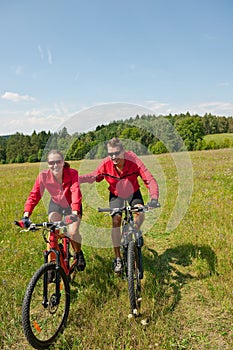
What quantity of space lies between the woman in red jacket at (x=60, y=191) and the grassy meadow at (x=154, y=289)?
787mm

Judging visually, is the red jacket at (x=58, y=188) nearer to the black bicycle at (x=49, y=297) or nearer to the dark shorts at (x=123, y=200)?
the black bicycle at (x=49, y=297)

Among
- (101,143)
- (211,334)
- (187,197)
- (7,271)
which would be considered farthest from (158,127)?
(187,197)

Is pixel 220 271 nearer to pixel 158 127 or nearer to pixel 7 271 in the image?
pixel 158 127

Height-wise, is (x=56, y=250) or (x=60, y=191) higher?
(x=60, y=191)

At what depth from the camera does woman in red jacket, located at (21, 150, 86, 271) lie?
443cm

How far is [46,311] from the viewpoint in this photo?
421 centimetres

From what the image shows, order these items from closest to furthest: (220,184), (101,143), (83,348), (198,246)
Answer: (83,348) < (101,143) < (198,246) < (220,184)

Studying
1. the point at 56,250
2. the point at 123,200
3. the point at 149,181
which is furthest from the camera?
the point at 123,200

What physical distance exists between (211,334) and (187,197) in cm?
651

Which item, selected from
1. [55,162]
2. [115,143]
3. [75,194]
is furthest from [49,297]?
[115,143]

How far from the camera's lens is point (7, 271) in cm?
527

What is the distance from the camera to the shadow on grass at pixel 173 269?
451 centimetres

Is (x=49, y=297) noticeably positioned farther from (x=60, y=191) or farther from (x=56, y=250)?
(x=60, y=191)

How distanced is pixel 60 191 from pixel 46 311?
1.86 m
